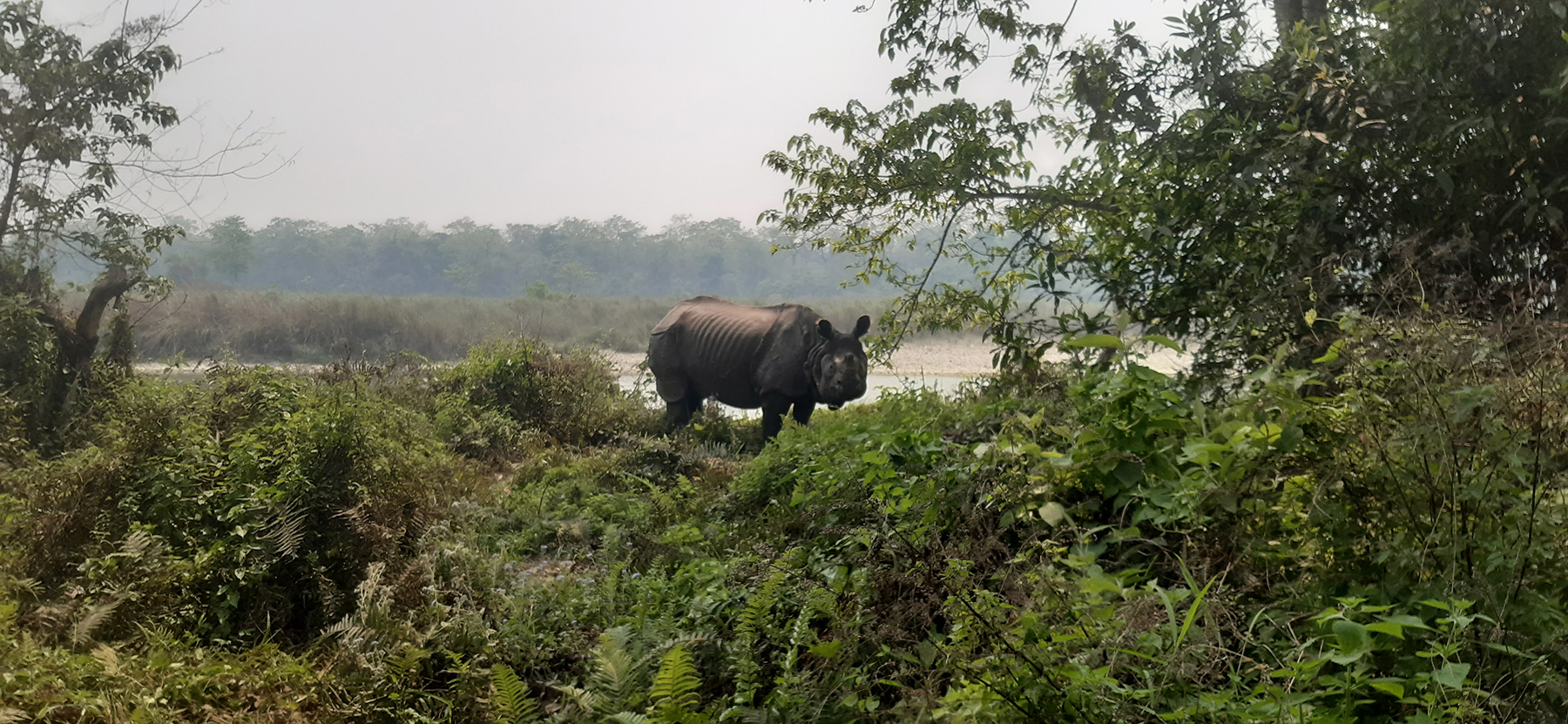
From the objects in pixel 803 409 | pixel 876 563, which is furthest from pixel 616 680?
pixel 803 409

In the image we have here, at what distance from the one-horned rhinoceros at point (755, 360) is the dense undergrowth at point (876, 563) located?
3.54 metres

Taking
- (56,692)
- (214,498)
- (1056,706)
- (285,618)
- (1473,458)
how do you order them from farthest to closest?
(214,498)
(285,618)
(56,692)
(1473,458)
(1056,706)

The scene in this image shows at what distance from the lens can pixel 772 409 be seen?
10648 millimetres

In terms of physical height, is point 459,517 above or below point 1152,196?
below

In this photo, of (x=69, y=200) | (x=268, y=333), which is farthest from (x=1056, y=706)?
(x=268, y=333)

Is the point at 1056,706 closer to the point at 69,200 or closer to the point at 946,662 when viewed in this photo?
the point at 946,662

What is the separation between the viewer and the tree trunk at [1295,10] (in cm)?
674

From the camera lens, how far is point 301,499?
199 inches

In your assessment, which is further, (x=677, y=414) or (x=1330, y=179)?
(x=677, y=414)

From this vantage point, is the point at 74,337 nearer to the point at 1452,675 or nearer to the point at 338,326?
the point at 1452,675

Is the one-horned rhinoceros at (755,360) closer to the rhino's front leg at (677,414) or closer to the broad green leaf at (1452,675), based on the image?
the rhino's front leg at (677,414)

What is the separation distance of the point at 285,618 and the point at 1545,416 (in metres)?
5.18

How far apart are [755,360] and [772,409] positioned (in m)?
0.68

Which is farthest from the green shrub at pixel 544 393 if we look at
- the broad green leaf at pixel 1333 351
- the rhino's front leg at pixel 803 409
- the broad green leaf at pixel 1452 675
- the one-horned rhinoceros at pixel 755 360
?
the broad green leaf at pixel 1452 675
